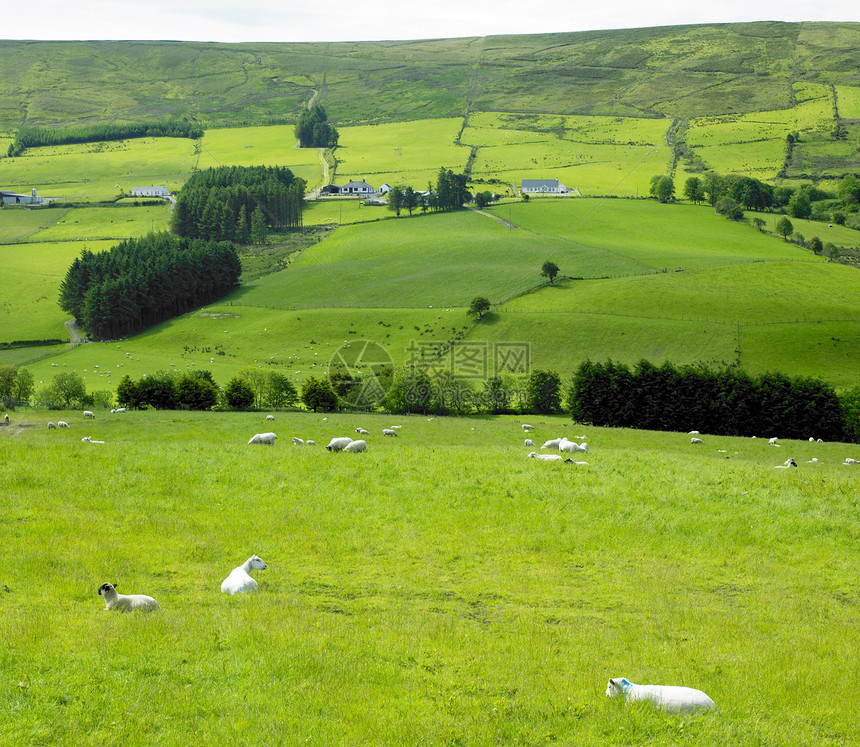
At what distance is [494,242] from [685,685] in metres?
128

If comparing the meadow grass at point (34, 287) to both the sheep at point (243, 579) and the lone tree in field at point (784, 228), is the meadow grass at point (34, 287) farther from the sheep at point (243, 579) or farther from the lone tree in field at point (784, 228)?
the lone tree in field at point (784, 228)

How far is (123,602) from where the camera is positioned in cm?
1359

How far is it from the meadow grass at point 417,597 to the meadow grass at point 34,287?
100358 mm

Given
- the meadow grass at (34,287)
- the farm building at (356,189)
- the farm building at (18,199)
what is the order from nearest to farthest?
the meadow grass at (34,287)
the farm building at (18,199)
the farm building at (356,189)

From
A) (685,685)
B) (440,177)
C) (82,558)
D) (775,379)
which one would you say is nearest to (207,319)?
(440,177)

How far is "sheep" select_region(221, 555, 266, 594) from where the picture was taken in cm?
1497

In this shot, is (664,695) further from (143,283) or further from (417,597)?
(143,283)

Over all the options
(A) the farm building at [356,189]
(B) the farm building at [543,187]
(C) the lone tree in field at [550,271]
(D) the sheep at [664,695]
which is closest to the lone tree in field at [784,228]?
(B) the farm building at [543,187]

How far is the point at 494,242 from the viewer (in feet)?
444

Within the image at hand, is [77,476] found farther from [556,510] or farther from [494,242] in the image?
[494,242]

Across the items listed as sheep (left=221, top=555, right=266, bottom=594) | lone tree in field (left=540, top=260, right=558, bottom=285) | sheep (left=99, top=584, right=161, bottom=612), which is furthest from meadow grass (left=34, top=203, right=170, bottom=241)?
sheep (left=99, top=584, right=161, bottom=612)

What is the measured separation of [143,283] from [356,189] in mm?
88415

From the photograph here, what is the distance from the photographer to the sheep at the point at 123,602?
44.2ft

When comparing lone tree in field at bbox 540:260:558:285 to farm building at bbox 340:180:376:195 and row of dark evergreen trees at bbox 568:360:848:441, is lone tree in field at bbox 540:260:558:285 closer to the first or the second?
row of dark evergreen trees at bbox 568:360:848:441
